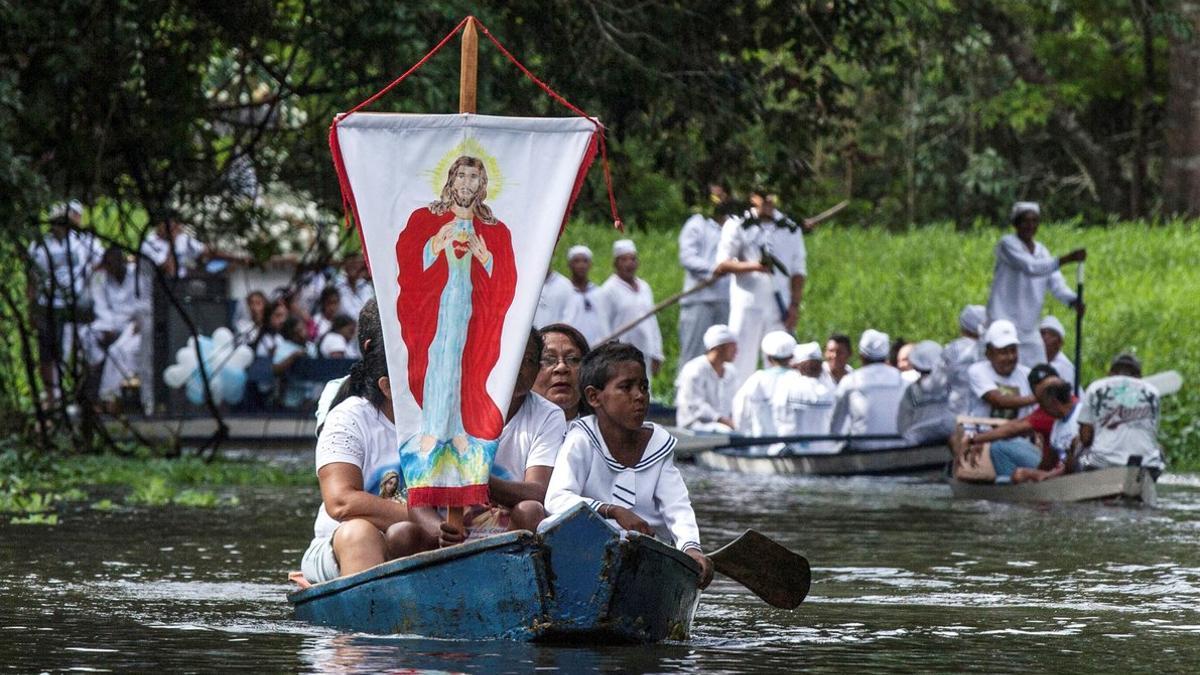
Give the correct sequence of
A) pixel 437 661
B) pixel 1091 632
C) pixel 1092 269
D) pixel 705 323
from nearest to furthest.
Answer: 1. pixel 437 661
2. pixel 1091 632
3. pixel 705 323
4. pixel 1092 269

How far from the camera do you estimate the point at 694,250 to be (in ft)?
80.7

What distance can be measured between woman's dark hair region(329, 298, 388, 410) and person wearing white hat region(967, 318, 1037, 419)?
10.1 meters

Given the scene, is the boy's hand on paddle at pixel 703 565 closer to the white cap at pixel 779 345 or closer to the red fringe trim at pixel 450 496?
the red fringe trim at pixel 450 496

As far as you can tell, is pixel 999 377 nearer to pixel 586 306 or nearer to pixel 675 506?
pixel 586 306

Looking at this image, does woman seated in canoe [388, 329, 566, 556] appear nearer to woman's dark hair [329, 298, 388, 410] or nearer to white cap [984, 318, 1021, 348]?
woman's dark hair [329, 298, 388, 410]

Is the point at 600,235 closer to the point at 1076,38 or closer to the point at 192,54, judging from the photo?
the point at 1076,38

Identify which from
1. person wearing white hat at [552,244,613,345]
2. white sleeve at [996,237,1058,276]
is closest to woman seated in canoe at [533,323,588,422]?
white sleeve at [996,237,1058,276]

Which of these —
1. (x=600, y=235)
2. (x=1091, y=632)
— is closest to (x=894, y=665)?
(x=1091, y=632)

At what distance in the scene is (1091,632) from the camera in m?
9.98

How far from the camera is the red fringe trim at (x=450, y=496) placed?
916cm

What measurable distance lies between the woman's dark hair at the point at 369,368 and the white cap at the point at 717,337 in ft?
43.3

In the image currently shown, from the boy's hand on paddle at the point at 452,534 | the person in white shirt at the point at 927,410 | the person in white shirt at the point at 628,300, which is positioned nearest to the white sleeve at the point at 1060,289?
the person in white shirt at the point at 927,410

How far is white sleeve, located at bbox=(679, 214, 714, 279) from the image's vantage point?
2452 cm

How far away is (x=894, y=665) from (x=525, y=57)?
360 inches
